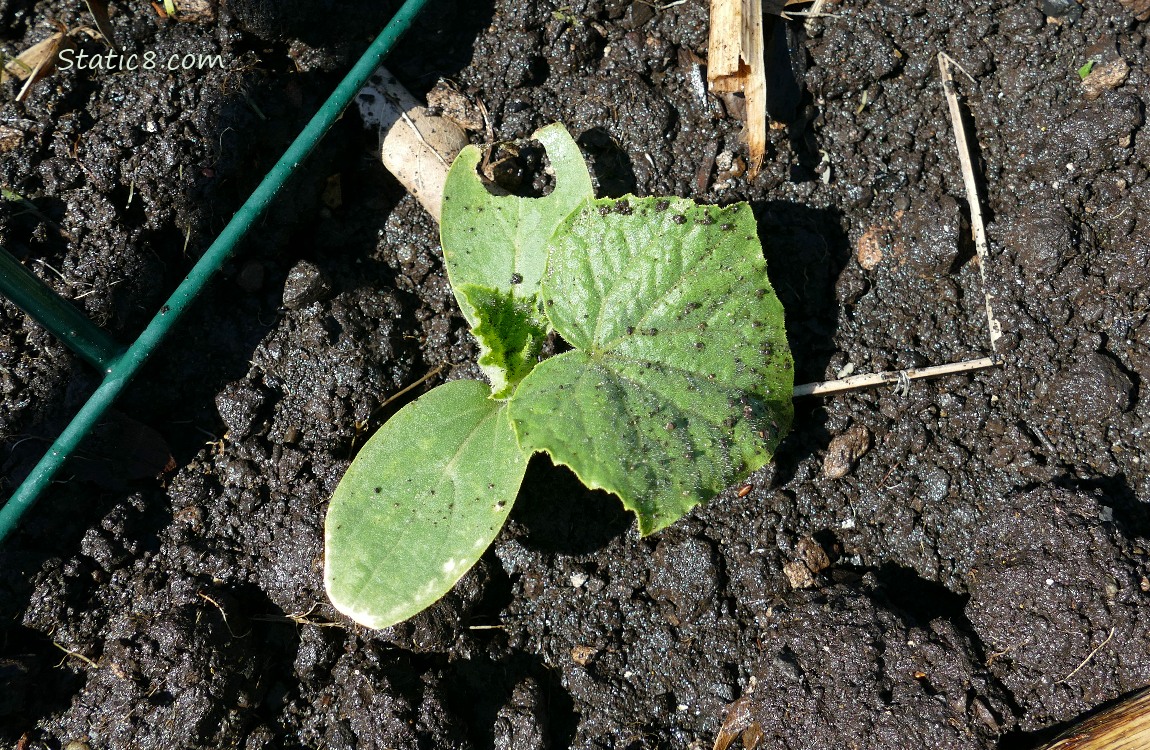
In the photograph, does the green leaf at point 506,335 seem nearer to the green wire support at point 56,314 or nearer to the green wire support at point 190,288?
the green wire support at point 190,288

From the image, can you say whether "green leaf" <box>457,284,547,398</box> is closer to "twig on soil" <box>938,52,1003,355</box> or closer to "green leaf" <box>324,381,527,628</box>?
"green leaf" <box>324,381,527,628</box>

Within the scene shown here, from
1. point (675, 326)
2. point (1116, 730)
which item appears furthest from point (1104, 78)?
point (1116, 730)

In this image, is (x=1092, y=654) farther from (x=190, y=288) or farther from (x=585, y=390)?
(x=190, y=288)

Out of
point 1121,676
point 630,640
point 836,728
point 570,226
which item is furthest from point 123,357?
point 1121,676

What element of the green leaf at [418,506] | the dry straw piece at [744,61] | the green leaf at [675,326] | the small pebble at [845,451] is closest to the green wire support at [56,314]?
the green leaf at [418,506]

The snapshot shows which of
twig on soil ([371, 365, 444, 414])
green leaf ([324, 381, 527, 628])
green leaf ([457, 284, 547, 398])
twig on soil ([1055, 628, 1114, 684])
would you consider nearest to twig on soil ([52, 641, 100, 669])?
green leaf ([324, 381, 527, 628])

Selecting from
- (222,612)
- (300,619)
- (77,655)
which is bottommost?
(300,619)
